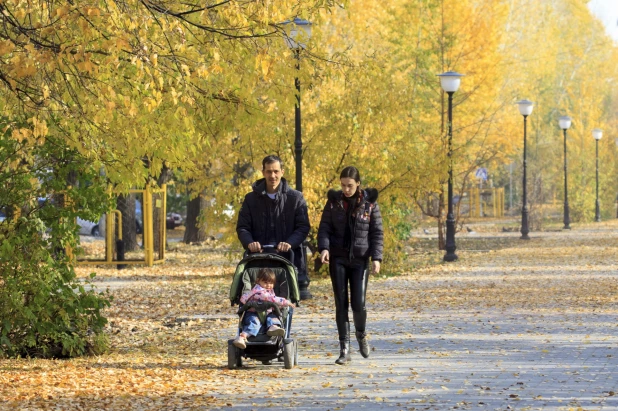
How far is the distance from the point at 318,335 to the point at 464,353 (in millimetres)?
2331

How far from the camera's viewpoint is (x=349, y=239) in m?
11.0

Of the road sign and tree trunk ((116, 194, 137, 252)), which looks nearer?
tree trunk ((116, 194, 137, 252))

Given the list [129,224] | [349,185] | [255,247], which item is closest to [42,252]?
[255,247]

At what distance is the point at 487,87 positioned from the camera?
35.0 m

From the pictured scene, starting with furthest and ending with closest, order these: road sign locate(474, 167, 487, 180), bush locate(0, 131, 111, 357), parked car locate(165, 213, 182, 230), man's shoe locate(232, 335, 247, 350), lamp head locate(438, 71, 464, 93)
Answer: road sign locate(474, 167, 487, 180) → parked car locate(165, 213, 182, 230) → lamp head locate(438, 71, 464, 93) → bush locate(0, 131, 111, 357) → man's shoe locate(232, 335, 247, 350)

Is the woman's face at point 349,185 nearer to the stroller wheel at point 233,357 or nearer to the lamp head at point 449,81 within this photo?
the stroller wheel at point 233,357

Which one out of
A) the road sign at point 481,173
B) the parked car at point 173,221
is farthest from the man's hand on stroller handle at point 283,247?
the road sign at point 481,173

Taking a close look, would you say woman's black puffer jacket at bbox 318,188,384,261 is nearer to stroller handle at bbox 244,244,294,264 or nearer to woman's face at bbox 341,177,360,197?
woman's face at bbox 341,177,360,197

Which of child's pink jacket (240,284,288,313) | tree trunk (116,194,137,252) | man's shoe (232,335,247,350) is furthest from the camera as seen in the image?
tree trunk (116,194,137,252)

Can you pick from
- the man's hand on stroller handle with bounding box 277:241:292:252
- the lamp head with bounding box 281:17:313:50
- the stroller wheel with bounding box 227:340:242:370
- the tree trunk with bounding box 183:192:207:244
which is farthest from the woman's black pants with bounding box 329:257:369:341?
the tree trunk with bounding box 183:192:207:244

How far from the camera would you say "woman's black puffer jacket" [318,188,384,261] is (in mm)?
10891

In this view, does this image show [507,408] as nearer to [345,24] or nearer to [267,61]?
[267,61]

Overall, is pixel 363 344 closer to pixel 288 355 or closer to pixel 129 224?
pixel 288 355

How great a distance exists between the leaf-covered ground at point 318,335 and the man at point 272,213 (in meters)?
1.20
